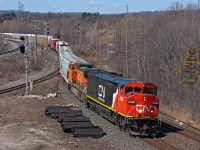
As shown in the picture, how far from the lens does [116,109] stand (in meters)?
22.8

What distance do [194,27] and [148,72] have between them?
654 inches

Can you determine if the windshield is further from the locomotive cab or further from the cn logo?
the cn logo

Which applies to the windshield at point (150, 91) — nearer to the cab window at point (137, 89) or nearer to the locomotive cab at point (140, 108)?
the locomotive cab at point (140, 108)

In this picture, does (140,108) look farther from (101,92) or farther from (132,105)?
(101,92)

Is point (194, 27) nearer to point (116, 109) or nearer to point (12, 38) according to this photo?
point (116, 109)

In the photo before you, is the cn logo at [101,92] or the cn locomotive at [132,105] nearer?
the cn locomotive at [132,105]

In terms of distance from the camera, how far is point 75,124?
22.2 metres

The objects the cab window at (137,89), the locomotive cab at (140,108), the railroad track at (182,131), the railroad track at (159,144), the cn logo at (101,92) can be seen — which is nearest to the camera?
the railroad track at (159,144)

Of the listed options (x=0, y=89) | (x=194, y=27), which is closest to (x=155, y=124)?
(x=0, y=89)

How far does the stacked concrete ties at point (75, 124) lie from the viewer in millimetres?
20797

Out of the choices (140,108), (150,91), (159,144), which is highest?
(150,91)

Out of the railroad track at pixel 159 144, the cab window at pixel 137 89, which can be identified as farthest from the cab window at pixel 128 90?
the railroad track at pixel 159 144

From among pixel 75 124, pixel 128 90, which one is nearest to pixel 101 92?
pixel 75 124

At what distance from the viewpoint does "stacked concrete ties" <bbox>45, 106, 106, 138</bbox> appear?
68.2 ft
